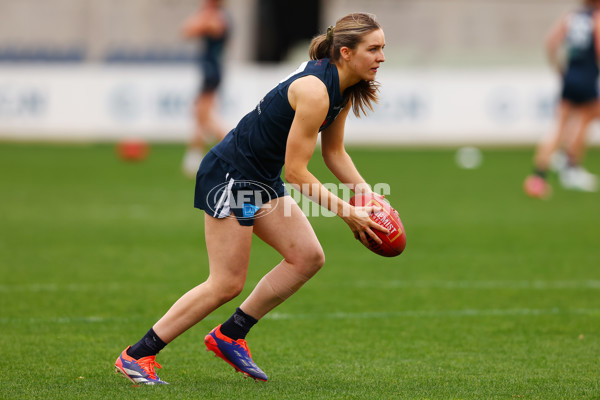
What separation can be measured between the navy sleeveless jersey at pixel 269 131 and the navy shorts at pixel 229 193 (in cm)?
4

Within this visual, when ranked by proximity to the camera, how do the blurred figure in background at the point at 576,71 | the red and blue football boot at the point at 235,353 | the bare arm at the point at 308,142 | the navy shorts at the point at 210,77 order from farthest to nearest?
the navy shorts at the point at 210,77 < the blurred figure in background at the point at 576,71 < the red and blue football boot at the point at 235,353 < the bare arm at the point at 308,142

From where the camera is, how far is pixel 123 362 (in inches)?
206

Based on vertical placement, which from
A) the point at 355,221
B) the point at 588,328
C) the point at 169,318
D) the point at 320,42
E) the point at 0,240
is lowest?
the point at 0,240

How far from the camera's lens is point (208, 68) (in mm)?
15984

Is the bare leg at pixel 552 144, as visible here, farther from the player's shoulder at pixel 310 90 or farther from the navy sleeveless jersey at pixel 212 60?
the player's shoulder at pixel 310 90

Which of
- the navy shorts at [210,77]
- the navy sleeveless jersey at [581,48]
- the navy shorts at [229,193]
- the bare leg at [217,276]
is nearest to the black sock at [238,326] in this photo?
the bare leg at [217,276]

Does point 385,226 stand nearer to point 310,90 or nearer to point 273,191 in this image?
point 273,191

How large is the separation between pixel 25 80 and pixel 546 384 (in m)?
17.9

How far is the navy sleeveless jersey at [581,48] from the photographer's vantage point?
13.6 metres

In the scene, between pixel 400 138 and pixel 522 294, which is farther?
pixel 400 138

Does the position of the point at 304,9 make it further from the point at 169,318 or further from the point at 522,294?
the point at 169,318

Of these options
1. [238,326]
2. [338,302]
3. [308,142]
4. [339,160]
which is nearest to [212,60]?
[338,302]

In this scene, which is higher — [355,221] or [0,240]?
→ [355,221]

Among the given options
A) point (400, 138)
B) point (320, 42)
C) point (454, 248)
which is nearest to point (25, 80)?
point (400, 138)
